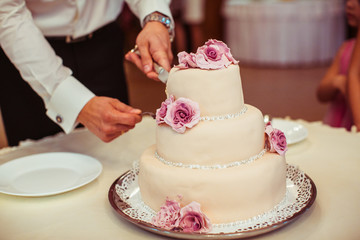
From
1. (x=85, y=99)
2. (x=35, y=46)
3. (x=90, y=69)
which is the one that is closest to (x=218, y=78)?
(x=85, y=99)

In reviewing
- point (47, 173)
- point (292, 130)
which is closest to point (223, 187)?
point (47, 173)

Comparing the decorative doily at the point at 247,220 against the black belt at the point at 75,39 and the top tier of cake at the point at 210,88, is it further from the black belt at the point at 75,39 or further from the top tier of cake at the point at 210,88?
the black belt at the point at 75,39

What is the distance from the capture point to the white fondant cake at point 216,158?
1197mm

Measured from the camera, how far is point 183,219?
1.16 m

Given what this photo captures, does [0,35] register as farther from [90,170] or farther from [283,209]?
[283,209]

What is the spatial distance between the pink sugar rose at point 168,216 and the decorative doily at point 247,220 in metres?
0.03

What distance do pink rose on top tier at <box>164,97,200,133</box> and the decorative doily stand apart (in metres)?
0.27

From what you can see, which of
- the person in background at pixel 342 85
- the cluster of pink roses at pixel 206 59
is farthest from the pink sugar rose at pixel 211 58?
the person in background at pixel 342 85

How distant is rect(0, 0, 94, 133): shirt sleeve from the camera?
1.72 m

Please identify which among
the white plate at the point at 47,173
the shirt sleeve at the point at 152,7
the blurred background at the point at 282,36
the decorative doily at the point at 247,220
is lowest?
the blurred background at the point at 282,36

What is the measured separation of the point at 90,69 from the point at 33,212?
3.76ft

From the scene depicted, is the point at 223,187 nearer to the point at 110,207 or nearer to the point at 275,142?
the point at 275,142

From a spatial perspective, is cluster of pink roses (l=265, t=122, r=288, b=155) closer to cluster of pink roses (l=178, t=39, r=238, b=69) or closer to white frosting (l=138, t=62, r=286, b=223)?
white frosting (l=138, t=62, r=286, b=223)

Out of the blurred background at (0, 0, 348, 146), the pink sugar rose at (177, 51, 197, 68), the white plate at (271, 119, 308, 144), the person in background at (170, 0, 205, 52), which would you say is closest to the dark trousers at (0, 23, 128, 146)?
the white plate at (271, 119, 308, 144)
